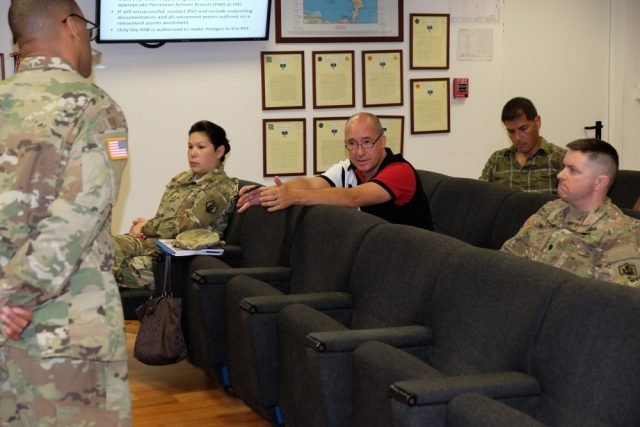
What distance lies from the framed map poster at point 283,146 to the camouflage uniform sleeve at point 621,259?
381cm

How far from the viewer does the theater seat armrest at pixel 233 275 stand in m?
4.27

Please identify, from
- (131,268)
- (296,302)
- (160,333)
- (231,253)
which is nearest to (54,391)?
(296,302)

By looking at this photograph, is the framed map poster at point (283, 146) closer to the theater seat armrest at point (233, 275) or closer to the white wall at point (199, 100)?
the white wall at point (199, 100)

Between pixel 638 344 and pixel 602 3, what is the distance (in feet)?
19.5

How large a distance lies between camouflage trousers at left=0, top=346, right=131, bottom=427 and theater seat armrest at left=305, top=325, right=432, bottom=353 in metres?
0.88

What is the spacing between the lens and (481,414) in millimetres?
2314

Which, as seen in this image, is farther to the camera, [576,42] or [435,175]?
[576,42]

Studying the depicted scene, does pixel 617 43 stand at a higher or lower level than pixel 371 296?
higher

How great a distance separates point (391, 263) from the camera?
3.46 meters

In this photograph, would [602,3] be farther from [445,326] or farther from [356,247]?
[445,326]

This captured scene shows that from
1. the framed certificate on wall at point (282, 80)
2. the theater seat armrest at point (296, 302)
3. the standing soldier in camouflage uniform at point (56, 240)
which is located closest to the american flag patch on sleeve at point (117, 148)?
the standing soldier in camouflage uniform at point (56, 240)

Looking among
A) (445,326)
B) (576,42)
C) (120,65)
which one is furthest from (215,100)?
(445,326)

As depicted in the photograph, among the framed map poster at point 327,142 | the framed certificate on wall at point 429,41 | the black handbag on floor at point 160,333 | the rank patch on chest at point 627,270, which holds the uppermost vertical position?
the framed certificate on wall at point 429,41

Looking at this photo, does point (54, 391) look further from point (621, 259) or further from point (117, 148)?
point (621, 259)
